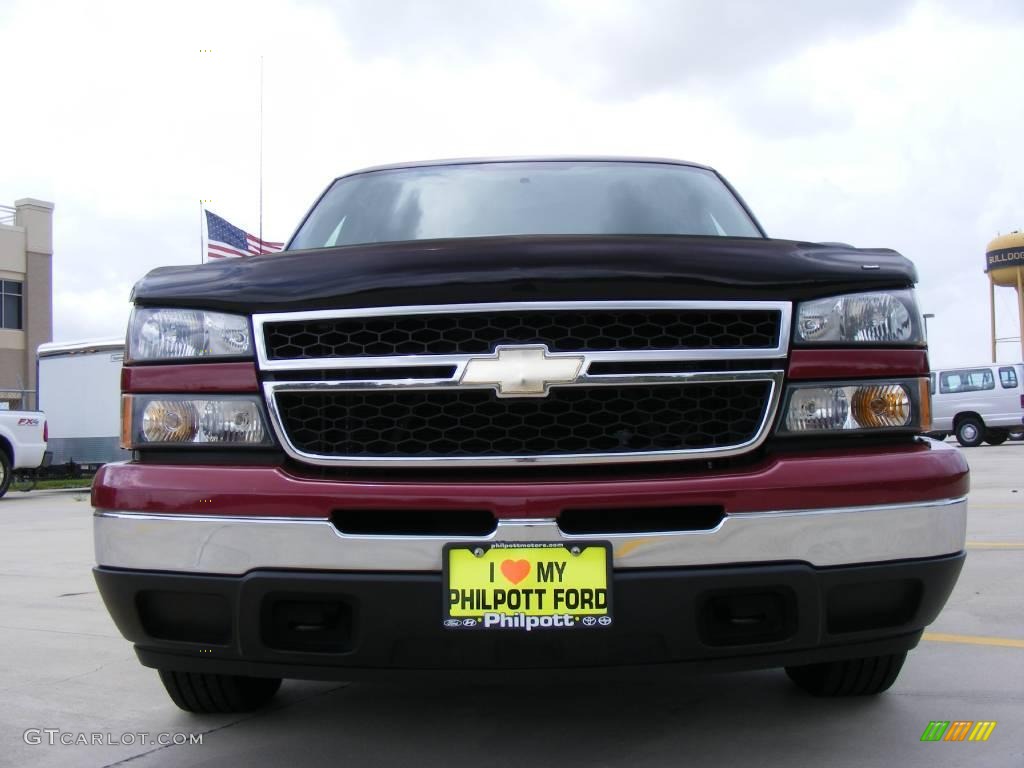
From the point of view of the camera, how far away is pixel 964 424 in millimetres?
21594

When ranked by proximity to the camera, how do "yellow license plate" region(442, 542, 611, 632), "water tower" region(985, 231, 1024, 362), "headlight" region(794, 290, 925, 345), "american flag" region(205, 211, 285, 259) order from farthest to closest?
"water tower" region(985, 231, 1024, 362) → "american flag" region(205, 211, 285, 259) → "headlight" region(794, 290, 925, 345) → "yellow license plate" region(442, 542, 611, 632)

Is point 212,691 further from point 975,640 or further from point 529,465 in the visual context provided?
point 975,640

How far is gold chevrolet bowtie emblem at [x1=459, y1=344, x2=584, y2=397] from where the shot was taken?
7.32 ft

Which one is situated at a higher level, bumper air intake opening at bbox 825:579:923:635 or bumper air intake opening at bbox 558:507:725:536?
bumper air intake opening at bbox 558:507:725:536

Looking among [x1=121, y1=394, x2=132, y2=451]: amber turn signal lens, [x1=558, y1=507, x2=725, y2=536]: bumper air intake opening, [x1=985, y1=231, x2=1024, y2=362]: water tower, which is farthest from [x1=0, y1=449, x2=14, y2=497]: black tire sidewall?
[x1=985, y1=231, x2=1024, y2=362]: water tower

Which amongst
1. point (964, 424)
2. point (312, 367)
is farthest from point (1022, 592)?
point (964, 424)

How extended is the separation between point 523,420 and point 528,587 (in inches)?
15.1

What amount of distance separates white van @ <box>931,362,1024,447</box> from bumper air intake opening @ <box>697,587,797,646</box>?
2024cm

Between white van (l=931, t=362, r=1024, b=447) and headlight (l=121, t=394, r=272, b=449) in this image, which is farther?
white van (l=931, t=362, r=1024, b=447)

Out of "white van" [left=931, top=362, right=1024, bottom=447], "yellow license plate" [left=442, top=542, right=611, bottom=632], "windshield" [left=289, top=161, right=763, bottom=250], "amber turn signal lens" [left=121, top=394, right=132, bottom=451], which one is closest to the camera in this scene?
"yellow license plate" [left=442, top=542, right=611, bottom=632]

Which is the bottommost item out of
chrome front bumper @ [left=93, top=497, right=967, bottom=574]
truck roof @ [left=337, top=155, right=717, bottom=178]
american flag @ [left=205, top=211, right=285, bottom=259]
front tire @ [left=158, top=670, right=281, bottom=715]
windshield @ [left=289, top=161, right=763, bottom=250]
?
front tire @ [left=158, top=670, right=281, bottom=715]

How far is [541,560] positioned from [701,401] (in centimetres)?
54

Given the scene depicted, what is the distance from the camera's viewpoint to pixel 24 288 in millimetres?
34688

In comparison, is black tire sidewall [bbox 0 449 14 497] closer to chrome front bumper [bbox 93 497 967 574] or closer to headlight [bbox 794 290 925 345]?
chrome front bumper [bbox 93 497 967 574]
